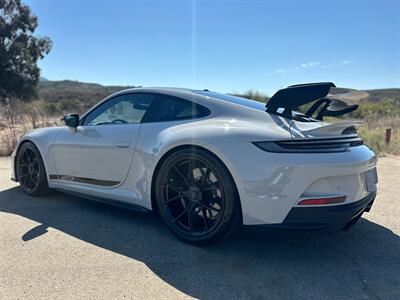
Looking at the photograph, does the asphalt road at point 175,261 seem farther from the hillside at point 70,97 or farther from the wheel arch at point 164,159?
the hillside at point 70,97

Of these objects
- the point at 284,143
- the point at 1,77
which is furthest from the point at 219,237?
the point at 1,77

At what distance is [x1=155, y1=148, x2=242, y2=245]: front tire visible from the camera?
2.98 metres

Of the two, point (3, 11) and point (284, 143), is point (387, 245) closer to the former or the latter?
point (284, 143)

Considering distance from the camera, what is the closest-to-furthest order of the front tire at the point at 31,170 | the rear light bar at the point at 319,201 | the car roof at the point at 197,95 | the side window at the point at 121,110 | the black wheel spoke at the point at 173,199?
the rear light bar at the point at 319,201, the black wheel spoke at the point at 173,199, the car roof at the point at 197,95, the side window at the point at 121,110, the front tire at the point at 31,170

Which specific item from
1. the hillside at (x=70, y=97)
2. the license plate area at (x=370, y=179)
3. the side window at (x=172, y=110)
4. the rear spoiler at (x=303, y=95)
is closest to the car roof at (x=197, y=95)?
the side window at (x=172, y=110)

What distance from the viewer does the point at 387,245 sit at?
332 centimetres

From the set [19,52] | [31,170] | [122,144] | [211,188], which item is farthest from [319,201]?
[19,52]

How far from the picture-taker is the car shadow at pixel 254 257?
8.38 feet

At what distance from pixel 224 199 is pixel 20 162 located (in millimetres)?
3245

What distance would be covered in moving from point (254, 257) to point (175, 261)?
0.64 m

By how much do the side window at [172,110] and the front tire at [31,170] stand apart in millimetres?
1810

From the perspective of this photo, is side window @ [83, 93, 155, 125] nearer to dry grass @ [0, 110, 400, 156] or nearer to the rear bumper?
the rear bumper

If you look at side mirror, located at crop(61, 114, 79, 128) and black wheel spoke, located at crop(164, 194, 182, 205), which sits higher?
side mirror, located at crop(61, 114, 79, 128)

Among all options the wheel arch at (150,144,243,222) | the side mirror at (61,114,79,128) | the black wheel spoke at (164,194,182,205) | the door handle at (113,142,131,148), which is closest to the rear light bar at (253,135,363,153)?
the wheel arch at (150,144,243,222)
